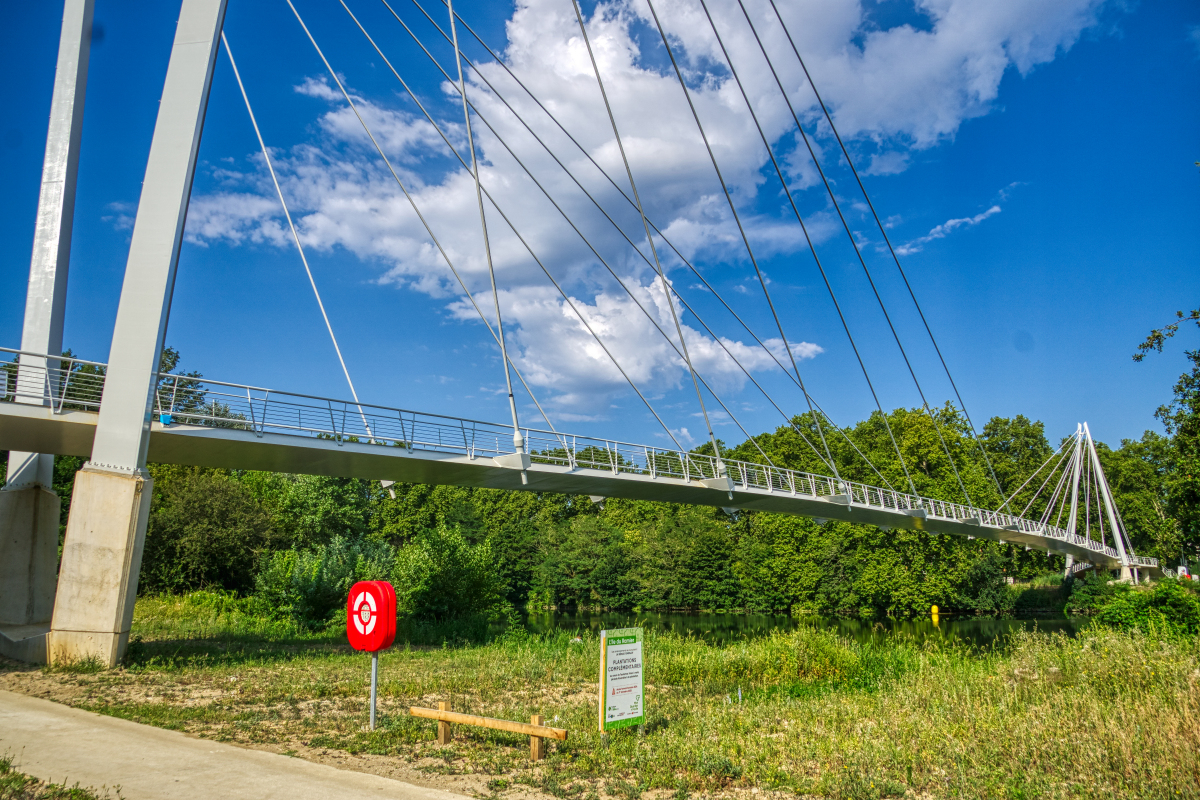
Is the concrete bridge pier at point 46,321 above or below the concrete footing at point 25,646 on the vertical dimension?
above

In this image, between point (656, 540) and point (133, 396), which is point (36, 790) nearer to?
point (133, 396)

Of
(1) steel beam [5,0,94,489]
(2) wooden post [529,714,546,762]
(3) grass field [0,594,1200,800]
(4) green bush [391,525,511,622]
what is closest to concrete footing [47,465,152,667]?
(3) grass field [0,594,1200,800]

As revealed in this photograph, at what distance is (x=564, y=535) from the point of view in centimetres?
5875

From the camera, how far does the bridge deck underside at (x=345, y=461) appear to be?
14.4m

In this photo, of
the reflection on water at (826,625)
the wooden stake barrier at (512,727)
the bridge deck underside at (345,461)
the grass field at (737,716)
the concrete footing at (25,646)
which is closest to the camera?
the grass field at (737,716)

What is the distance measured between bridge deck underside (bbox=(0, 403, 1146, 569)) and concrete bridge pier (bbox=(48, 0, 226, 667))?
0.95 meters

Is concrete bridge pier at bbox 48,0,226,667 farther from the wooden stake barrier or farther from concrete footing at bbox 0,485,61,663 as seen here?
the wooden stake barrier

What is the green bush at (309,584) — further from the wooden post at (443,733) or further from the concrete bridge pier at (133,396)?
the wooden post at (443,733)

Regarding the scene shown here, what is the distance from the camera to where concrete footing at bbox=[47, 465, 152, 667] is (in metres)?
12.9

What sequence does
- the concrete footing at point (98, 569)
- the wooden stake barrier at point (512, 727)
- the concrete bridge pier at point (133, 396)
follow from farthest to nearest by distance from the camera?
the concrete bridge pier at point (133, 396) → the concrete footing at point (98, 569) → the wooden stake barrier at point (512, 727)

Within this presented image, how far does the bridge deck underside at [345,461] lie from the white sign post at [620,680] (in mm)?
10199

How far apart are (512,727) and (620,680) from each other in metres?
1.37

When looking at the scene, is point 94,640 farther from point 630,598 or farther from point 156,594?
point 630,598

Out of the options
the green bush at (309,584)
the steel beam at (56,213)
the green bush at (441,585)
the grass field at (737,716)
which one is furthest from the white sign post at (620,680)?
the green bush at (441,585)
